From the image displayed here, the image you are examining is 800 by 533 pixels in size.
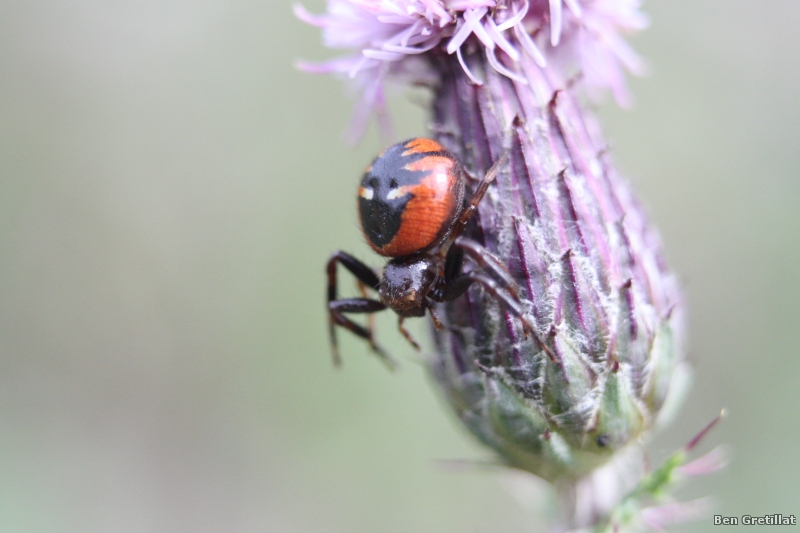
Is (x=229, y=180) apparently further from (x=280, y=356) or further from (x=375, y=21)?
(x=375, y=21)

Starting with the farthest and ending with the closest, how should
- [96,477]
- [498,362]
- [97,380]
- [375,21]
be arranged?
[97,380] → [96,477] → [375,21] → [498,362]

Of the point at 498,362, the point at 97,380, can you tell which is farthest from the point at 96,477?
the point at 498,362

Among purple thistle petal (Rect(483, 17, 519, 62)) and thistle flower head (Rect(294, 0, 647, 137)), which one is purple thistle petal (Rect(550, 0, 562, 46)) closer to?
thistle flower head (Rect(294, 0, 647, 137))

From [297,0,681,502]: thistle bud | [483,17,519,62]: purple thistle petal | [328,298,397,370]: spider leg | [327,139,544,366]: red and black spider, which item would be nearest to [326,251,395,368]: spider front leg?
[328,298,397,370]: spider leg

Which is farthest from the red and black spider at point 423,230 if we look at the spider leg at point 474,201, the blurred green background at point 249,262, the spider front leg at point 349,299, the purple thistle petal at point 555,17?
the blurred green background at point 249,262

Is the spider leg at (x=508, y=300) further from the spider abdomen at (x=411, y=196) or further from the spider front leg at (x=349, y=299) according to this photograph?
the spider front leg at (x=349, y=299)

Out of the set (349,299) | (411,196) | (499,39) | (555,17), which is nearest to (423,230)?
(411,196)

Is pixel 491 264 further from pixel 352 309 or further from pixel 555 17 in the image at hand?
pixel 555 17
